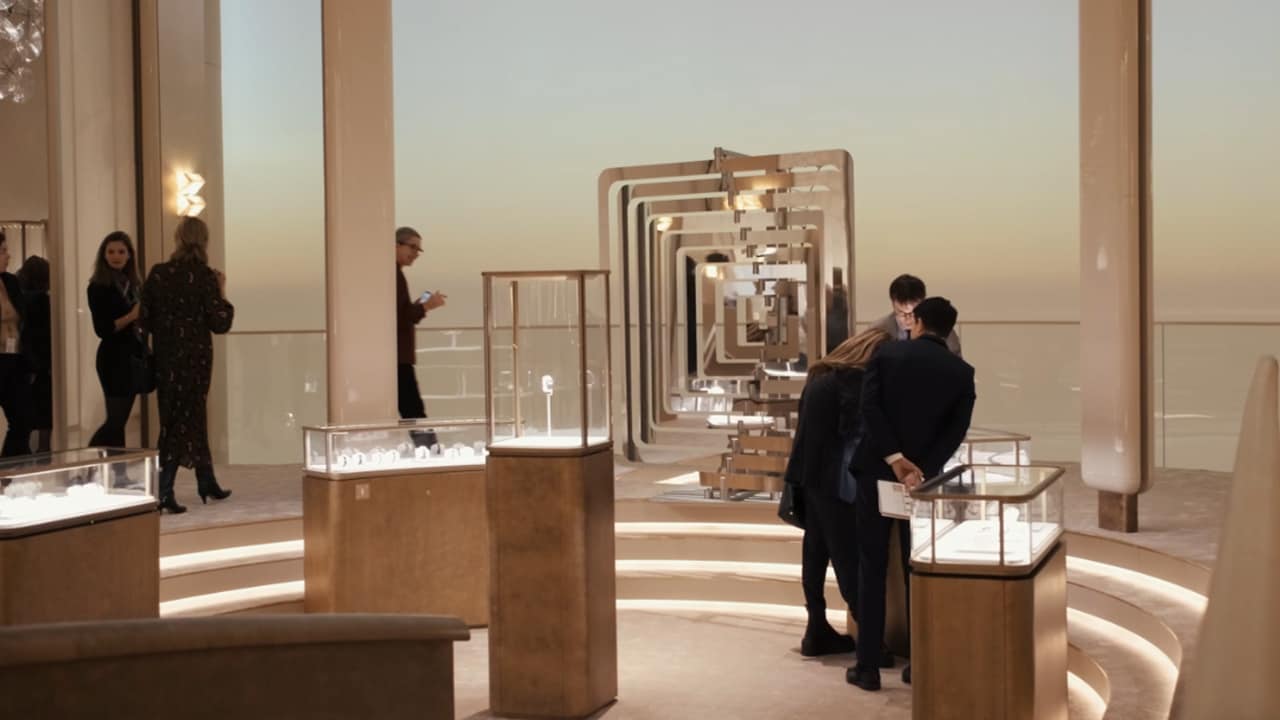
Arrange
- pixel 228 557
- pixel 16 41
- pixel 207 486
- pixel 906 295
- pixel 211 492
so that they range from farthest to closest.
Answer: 1. pixel 211 492
2. pixel 207 486
3. pixel 228 557
4. pixel 906 295
5. pixel 16 41

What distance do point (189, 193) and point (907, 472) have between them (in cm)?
651

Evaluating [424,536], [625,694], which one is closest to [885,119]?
[424,536]

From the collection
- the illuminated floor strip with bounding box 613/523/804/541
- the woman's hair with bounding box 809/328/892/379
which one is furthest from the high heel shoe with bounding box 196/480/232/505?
the woman's hair with bounding box 809/328/892/379

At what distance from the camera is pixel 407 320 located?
26.5 feet

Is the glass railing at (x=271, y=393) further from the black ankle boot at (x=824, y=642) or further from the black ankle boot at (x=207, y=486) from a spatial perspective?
the black ankle boot at (x=824, y=642)

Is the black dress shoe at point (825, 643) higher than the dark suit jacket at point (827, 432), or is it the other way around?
the dark suit jacket at point (827, 432)

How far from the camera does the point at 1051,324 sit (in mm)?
Answer: 10195

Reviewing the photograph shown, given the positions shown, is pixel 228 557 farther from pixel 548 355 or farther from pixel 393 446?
pixel 548 355

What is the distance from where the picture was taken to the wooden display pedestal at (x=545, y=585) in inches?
198

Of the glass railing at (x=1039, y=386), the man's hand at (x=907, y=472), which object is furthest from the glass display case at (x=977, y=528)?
the glass railing at (x=1039, y=386)

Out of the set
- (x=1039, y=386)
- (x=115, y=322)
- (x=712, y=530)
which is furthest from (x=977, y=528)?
(x=1039, y=386)

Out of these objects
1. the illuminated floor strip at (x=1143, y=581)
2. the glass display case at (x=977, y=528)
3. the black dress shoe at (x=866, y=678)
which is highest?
the glass display case at (x=977, y=528)

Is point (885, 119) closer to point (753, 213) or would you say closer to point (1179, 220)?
point (1179, 220)

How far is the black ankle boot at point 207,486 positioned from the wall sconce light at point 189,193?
8.01 feet
